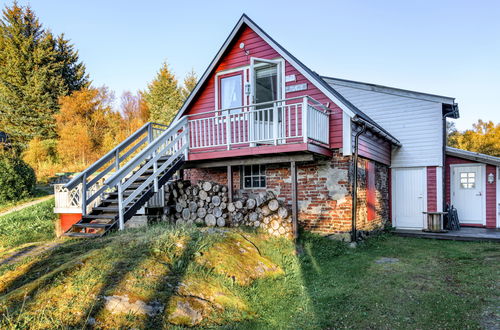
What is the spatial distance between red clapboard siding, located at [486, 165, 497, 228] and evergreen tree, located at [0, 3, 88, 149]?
2768cm

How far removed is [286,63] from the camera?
8594mm

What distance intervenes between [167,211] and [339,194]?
4766 millimetres

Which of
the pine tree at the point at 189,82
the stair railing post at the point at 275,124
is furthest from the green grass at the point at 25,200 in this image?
the pine tree at the point at 189,82

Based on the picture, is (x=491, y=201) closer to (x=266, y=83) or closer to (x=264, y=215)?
(x=264, y=215)

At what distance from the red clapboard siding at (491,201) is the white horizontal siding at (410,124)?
1863 mm

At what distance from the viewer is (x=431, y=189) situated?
1045 centimetres

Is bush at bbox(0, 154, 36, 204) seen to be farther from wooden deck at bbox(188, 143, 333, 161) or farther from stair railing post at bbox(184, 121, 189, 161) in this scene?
wooden deck at bbox(188, 143, 333, 161)

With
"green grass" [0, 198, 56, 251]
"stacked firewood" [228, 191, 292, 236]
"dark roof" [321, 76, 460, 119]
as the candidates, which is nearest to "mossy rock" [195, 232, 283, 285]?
"stacked firewood" [228, 191, 292, 236]

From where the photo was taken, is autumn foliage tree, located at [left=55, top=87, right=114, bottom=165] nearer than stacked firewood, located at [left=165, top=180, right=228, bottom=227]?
No

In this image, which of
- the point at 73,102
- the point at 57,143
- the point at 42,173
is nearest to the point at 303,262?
the point at 42,173

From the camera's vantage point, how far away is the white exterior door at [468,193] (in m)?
10.7

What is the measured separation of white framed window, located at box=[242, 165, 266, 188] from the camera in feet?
28.9

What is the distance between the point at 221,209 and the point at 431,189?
24.1 ft

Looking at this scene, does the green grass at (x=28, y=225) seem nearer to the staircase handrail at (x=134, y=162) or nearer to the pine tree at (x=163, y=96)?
the staircase handrail at (x=134, y=162)
